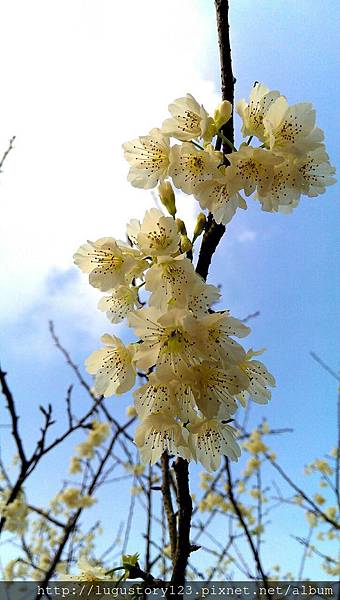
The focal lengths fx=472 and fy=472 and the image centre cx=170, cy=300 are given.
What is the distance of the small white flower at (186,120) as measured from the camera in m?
1.27

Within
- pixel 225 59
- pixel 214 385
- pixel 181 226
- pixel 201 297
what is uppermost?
pixel 225 59

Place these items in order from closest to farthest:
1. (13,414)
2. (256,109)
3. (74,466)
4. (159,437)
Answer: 1. (159,437)
2. (256,109)
3. (13,414)
4. (74,466)

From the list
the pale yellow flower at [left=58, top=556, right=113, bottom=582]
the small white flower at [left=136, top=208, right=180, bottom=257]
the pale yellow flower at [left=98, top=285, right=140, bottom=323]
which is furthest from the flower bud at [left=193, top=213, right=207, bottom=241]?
the pale yellow flower at [left=58, top=556, right=113, bottom=582]

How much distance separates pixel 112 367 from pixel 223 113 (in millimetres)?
750

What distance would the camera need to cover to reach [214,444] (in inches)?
49.3

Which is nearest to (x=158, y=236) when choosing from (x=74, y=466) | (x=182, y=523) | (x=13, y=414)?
(x=182, y=523)

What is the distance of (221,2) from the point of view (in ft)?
4.33

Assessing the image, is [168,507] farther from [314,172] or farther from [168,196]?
[314,172]

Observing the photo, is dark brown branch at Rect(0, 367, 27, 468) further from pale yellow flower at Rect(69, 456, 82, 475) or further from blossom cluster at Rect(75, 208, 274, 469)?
pale yellow flower at Rect(69, 456, 82, 475)

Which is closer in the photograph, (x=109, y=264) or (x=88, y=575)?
(x=109, y=264)

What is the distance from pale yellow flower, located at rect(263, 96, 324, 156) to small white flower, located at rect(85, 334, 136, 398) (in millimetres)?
681

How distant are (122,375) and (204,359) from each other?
0.30 metres

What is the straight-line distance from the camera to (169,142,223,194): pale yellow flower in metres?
1.23

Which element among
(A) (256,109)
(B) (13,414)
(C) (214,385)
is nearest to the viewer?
(C) (214,385)
